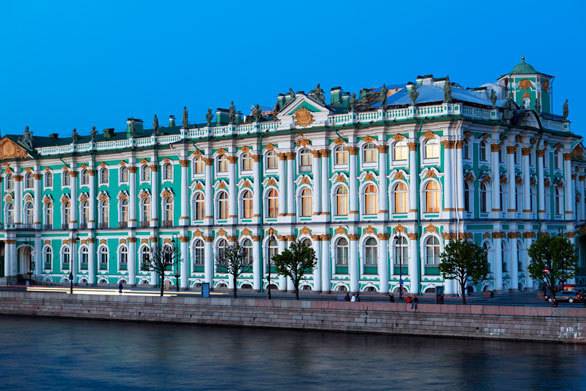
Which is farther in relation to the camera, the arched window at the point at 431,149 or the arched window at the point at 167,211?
the arched window at the point at 167,211

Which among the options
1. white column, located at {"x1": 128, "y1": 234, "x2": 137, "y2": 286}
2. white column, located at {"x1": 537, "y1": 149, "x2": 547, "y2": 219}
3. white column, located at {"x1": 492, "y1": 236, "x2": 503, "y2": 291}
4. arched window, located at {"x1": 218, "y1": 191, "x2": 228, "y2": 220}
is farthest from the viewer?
white column, located at {"x1": 128, "y1": 234, "x2": 137, "y2": 286}

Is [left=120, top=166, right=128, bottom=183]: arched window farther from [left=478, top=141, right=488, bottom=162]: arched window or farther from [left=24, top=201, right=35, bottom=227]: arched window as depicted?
[left=478, top=141, right=488, bottom=162]: arched window

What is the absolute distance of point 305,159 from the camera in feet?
254

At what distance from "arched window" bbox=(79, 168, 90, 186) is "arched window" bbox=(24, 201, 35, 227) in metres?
7.06

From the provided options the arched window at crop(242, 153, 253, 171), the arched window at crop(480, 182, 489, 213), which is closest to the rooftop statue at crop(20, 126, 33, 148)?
the arched window at crop(242, 153, 253, 171)

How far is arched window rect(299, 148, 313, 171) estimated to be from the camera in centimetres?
7719

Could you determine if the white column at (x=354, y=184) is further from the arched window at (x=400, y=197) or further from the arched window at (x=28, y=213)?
the arched window at (x=28, y=213)

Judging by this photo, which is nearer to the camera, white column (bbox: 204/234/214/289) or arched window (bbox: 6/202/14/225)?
white column (bbox: 204/234/214/289)

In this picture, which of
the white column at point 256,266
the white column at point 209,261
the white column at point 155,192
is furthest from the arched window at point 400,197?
the white column at point 155,192

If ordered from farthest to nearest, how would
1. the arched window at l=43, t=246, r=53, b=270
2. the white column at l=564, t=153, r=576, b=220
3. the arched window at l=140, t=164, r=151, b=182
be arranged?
the arched window at l=43, t=246, r=53, b=270, the arched window at l=140, t=164, r=151, b=182, the white column at l=564, t=153, r=576, b=220

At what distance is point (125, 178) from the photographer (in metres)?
88.5

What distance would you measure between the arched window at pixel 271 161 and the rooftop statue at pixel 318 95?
227 inches

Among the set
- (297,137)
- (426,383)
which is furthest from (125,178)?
(426,383)

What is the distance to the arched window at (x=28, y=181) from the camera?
313 feet
